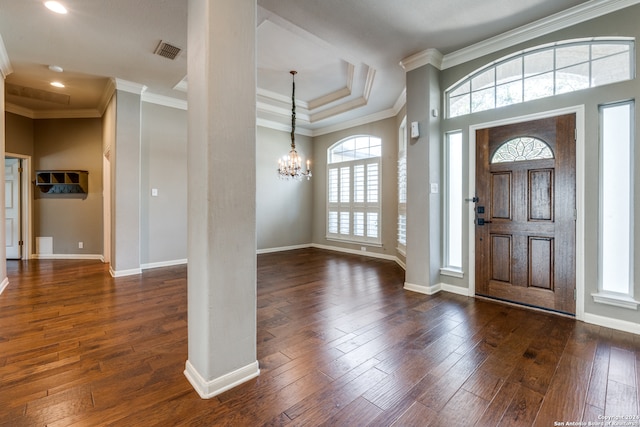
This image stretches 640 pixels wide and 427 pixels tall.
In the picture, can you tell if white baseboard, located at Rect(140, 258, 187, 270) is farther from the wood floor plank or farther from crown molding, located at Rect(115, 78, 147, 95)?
the wood floor plank

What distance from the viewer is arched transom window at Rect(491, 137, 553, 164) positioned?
3059mm

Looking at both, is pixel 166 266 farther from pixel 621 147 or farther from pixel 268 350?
pixel 621 147

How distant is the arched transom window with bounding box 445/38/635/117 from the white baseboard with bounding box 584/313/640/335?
Result: 2.18 m

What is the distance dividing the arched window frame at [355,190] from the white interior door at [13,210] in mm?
6405

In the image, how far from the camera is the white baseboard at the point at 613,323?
8.37ft

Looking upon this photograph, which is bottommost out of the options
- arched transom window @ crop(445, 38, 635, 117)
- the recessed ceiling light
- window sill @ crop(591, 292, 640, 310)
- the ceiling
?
window sill @ crop(591, 292, 640, 310)

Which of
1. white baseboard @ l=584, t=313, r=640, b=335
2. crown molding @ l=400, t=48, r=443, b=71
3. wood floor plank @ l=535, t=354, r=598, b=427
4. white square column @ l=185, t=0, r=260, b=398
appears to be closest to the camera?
wood floor plank @ l=535, t=354, r=598, b=427

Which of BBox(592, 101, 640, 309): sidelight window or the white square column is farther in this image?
BBox(592, 101, 640, 309): sidelight window

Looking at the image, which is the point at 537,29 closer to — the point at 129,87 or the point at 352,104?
the point at 352,104

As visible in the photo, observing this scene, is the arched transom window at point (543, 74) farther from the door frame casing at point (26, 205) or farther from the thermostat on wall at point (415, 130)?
the door frame casing at point (26, 205)

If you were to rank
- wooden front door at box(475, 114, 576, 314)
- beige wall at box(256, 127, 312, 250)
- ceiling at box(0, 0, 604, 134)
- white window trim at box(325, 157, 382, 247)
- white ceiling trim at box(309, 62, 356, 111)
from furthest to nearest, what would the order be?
beige wall at box(256, 127, 312, 250) → white window trim at box(325, 157, 382, 247) → white ceiling trim at box(309, 62, 356, 111) → wooden front door at box(475, 114, 576, 314) → ceiling at box(0, 0, 604, 134)

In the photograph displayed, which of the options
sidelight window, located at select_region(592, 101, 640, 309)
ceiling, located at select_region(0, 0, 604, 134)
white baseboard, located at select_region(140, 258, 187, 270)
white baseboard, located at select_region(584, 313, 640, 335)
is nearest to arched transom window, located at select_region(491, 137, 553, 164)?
sidelight window, located at select_region(592, 101, 640, 309)

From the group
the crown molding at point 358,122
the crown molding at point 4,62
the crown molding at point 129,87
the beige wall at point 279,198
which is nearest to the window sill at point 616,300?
the crown molding at point 358,122

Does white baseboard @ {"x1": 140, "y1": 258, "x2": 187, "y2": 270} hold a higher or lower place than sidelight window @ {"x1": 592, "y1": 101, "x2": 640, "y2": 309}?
lower
